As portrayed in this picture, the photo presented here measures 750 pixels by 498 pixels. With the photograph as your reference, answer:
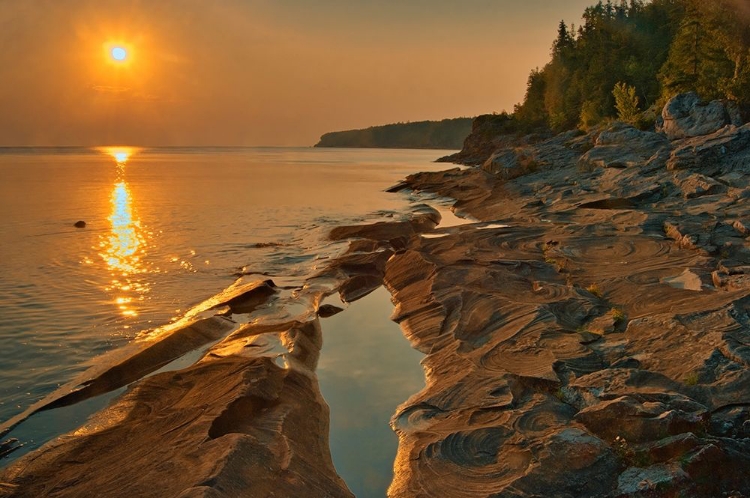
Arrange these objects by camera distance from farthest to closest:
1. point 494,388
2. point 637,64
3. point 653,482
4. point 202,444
→ point 637,64 → point 494,388 → point 202,444 → point 653,482

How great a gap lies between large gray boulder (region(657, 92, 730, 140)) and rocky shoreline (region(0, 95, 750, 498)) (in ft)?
90.1

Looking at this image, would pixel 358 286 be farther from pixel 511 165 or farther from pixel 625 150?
pixel 511 165

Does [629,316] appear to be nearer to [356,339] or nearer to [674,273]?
[674,273]

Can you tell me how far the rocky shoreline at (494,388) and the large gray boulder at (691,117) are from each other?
2747 cm

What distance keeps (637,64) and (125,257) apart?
81.7m

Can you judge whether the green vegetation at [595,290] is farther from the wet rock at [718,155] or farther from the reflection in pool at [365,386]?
the wet rock at [718,155]

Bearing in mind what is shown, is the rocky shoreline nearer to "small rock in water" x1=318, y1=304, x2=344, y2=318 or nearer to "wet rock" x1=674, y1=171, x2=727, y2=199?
"small rock in water" x1=318, y1=304, x2=344, y2=318

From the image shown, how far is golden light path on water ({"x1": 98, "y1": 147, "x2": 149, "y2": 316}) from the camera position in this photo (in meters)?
18.3

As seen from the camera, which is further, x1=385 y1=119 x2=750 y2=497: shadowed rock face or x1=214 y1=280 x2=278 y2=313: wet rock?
x1=214 y1=280 x2=278 y2=313: wet rock

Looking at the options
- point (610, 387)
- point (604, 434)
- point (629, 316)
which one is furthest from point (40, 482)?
point (629, 316)

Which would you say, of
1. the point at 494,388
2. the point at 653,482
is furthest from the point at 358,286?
the point at 653,482

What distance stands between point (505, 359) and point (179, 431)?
6004 mm

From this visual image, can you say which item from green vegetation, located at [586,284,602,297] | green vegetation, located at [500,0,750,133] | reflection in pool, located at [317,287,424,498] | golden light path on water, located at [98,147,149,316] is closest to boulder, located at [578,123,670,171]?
green vegetation, located at [500,0,750,133]

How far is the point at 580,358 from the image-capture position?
1029 centimetres
